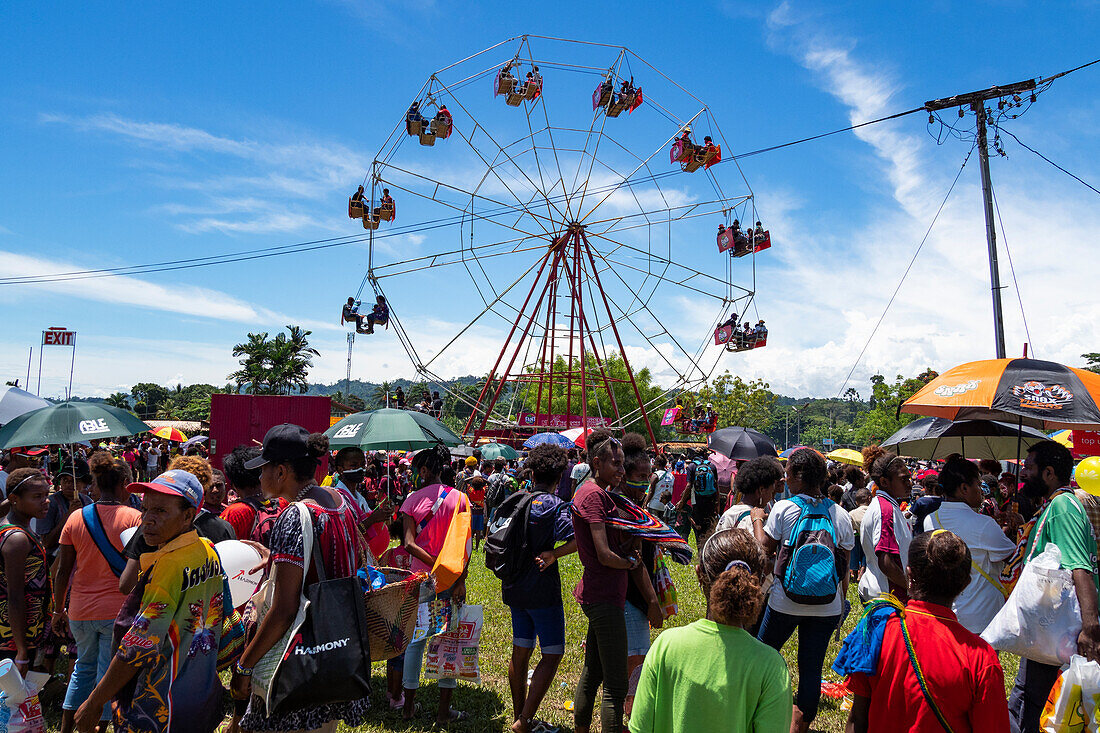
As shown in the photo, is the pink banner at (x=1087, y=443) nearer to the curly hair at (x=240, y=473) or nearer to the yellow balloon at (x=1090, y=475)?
the yellow balloon at (x=1090, y=475)

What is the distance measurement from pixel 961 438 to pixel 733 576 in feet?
25.0

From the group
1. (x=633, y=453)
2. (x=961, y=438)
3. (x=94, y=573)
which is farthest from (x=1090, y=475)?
(x=94, y=573)

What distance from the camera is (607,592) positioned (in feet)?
12.3

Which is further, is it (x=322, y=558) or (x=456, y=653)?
(x=456, y=653)

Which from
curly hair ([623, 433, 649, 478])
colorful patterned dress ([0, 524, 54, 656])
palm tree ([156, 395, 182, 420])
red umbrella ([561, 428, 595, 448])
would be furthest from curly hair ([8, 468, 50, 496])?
palm tree ([156, 395, 182, 420])

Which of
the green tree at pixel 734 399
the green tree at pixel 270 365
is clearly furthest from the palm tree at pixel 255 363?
the green tree at pixel 734 399

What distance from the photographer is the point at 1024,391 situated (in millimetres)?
4898

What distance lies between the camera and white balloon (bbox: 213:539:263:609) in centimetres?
350

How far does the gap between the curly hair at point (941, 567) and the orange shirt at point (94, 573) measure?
403cm

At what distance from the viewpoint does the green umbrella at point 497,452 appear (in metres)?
19.4

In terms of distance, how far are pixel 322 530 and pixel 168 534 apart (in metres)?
0.66

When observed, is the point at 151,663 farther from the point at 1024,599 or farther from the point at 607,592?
the point at 1024,599

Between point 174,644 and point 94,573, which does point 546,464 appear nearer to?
point 174,644

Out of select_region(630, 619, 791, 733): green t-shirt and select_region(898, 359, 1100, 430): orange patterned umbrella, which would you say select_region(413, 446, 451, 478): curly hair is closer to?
select_region(630, 619, 791, 733): green t-shirt
